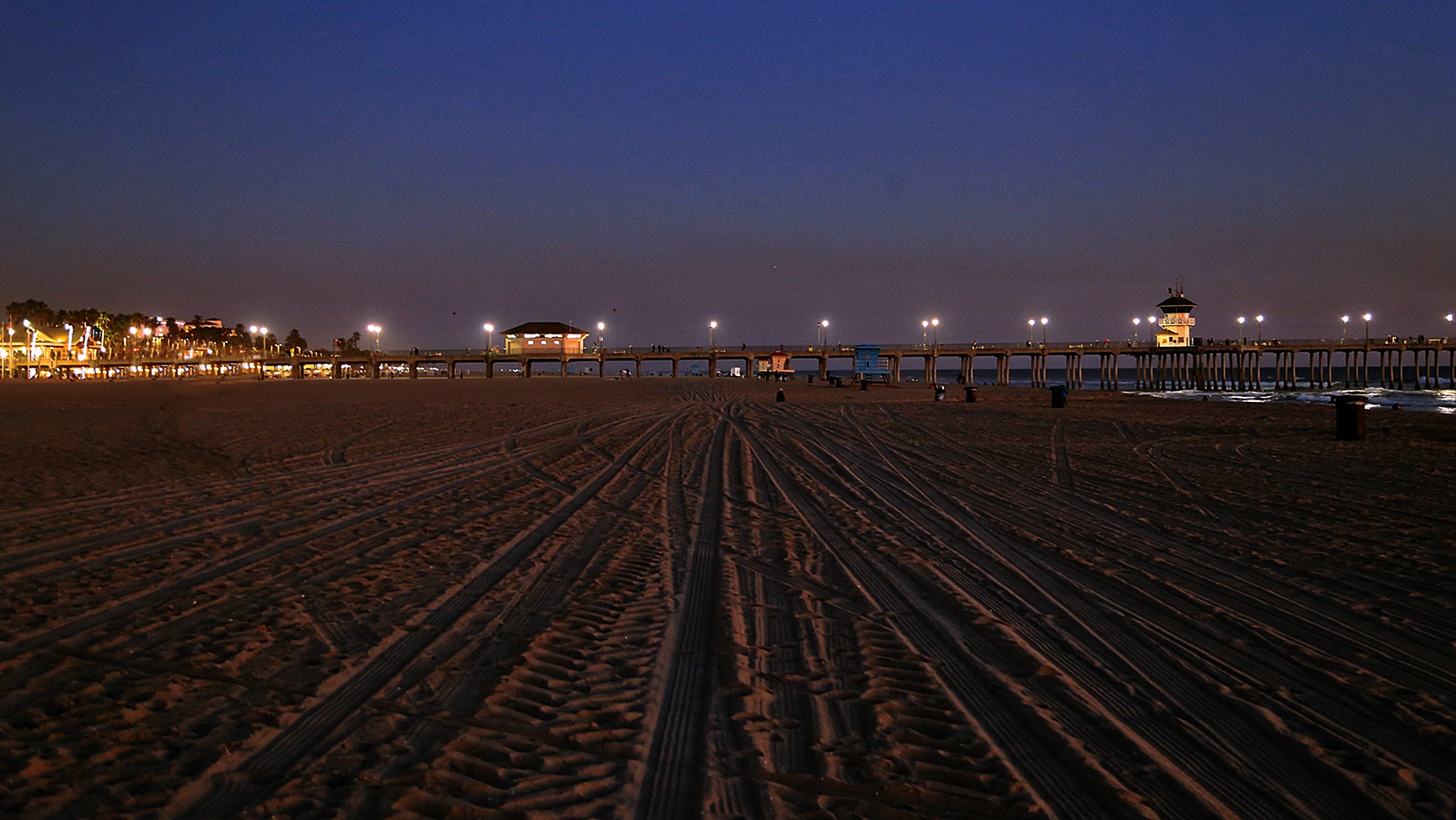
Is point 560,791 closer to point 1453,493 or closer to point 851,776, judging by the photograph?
point 851,776

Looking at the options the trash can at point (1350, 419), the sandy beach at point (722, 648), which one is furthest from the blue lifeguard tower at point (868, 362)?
the sandy beach at point (722, 648)

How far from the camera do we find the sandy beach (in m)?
2.71

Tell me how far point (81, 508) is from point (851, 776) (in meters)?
8.34

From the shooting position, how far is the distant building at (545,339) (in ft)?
315

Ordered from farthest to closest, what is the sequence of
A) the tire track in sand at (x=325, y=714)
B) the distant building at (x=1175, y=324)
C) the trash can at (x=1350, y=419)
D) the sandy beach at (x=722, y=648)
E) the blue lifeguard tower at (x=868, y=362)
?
the distant building at (x=1175, y=324) → the blue lifeguard tower at (x=868, y=362) → the trash can at (x=1350, y=419) → the sandy beach at (x=722, y=648) → the tire track in sand at (x=325, y=714)

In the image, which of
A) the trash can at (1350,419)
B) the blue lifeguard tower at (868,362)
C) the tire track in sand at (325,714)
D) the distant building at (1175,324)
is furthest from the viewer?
the distant building at (1175,324)

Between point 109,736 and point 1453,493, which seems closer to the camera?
point 109,736

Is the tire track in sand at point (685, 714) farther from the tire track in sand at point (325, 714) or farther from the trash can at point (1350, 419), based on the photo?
the trash can at point (1350, 419)

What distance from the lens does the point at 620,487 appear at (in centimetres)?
961

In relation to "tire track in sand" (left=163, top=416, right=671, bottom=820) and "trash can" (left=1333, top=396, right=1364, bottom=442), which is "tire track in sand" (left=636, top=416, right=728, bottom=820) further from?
"trash can" (left=1333, top=396, right=1364, bottom=442)

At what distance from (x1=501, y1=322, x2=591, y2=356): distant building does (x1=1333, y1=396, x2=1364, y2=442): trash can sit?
265ft

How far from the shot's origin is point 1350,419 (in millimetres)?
15242

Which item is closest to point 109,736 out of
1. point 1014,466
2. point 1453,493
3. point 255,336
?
point 1014,466

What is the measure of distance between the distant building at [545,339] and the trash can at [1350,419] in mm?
80821
